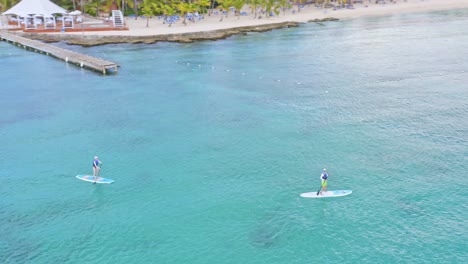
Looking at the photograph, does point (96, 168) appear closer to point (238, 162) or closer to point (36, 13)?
point (238, 162)

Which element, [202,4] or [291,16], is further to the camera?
[291,16]

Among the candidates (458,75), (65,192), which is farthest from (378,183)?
(458,75)

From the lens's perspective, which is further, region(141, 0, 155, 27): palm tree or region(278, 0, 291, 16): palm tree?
region(278, 0, 291, 16): palm tree

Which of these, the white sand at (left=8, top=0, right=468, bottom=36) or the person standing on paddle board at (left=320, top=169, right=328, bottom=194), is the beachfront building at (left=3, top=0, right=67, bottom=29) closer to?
the white sand at (left=8, top=0, right=468, bottom=36)

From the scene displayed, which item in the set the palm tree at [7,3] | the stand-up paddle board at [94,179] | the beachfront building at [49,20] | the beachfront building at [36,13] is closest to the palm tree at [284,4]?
the beachfront building at [49,20]

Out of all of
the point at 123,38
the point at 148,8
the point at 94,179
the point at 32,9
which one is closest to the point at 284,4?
the point at 148,8

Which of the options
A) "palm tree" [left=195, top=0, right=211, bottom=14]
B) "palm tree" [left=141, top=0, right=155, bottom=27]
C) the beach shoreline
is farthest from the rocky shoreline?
"palm tree" [left=195, top=0, right=211, bottom=14]
